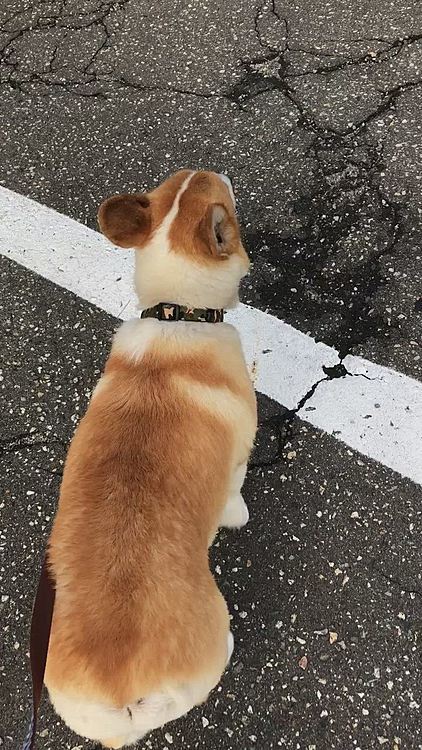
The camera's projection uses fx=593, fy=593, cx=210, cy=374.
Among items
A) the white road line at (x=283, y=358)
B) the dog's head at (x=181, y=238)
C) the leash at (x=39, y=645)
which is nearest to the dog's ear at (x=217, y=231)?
the dog's head at (x=181, y=238)

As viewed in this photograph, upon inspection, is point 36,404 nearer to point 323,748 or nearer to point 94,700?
point 94,700

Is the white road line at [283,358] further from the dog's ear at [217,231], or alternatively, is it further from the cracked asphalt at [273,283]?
the dog's ear at [217,231]

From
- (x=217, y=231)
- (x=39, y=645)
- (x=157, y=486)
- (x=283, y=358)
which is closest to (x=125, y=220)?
(x=217, y=231)

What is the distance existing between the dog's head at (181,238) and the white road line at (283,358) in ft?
2.48

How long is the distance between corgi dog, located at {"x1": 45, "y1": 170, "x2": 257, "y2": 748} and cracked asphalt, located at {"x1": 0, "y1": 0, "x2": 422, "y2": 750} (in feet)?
1.19

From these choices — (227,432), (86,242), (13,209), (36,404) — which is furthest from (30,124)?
(227,432)

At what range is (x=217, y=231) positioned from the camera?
7.32 ft

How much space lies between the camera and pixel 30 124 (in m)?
4.11

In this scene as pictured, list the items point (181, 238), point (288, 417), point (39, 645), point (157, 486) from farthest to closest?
point (288, 417) → point (181, 238) → point (157, 486) → point (39, 645)

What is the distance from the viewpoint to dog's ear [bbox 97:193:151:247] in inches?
88.0

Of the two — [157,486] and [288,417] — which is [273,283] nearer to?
[288,417]

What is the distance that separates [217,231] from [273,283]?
1.03 meters

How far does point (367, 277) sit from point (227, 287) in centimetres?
109

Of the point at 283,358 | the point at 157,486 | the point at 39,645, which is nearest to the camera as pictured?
the point at 39,645
